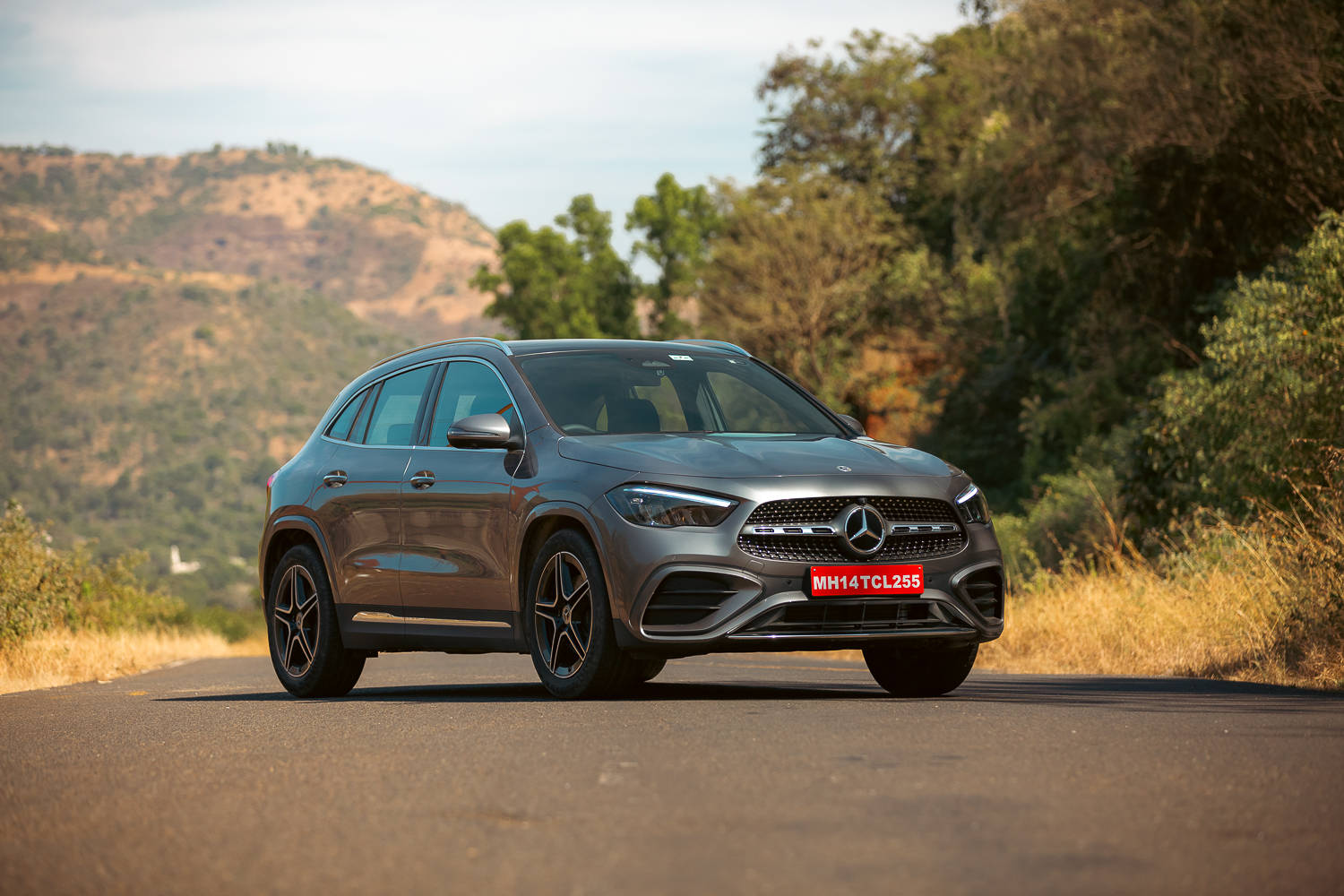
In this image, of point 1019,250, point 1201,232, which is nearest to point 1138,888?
point 1201,232

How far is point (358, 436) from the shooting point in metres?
11.3

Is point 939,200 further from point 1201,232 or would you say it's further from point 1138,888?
point 1138,888

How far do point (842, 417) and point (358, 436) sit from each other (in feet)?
9.58

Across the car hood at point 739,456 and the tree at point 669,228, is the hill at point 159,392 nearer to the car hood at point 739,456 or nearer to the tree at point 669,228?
the tree at point 669,228

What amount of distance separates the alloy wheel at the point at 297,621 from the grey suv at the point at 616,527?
0.02m

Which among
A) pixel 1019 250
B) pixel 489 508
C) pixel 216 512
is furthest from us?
pixel 216 512

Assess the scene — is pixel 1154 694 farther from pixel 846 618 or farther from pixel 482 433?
pixel 482 433

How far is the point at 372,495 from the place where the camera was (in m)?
10.7

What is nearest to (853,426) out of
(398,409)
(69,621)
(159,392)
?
(398,409)

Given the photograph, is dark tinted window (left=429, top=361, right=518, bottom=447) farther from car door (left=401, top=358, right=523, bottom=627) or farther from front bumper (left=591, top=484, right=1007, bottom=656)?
front bumper (left=591, top=484, right=1007, bottom=656)

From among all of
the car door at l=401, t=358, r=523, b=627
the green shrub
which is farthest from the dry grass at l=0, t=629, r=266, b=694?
the green shrub

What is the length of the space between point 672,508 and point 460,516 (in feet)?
5.37

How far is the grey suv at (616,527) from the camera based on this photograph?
28.7 feet

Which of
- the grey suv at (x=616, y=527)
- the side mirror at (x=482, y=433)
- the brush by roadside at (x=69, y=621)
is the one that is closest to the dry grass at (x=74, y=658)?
Answer: the brush by roadside at (x=69, y=621)
